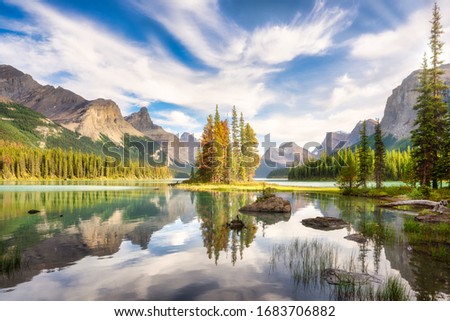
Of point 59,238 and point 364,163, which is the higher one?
point 364,163

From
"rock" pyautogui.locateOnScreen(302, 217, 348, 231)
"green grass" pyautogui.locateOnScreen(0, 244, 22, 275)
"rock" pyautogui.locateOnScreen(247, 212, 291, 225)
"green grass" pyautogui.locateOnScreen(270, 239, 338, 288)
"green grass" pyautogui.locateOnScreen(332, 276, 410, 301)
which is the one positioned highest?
"green grass" pyautogui.locateOnScreen(0, 244, 22, 275)

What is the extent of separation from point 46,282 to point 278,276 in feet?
28.3

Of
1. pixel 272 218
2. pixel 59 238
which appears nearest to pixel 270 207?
pixel 272 218

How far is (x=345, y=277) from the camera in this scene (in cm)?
1035

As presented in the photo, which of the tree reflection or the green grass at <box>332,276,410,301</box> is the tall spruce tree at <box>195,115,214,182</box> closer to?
the tree reflection

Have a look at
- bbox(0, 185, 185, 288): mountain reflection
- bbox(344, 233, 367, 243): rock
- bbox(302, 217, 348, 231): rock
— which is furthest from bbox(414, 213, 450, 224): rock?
bbox(0, 185, 185, 288): mountain reflection

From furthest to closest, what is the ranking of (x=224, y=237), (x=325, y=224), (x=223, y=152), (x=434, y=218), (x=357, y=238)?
(x=223, y=152), (x=434, y=218), (x=325, y=224), (x=224, y=237), (x=357, y=238)

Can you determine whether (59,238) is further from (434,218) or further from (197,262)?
(434,218)

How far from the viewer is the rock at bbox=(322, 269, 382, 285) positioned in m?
10.0

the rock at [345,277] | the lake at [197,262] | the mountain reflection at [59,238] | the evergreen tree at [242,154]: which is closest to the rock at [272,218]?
the lake at [197,262]

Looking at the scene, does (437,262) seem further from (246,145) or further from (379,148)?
(246,145)

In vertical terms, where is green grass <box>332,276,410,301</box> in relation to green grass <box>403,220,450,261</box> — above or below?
above

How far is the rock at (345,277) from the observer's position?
10031 mm

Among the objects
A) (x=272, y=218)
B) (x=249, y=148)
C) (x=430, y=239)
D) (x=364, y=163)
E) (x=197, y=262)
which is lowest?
(x=272, y=218)
